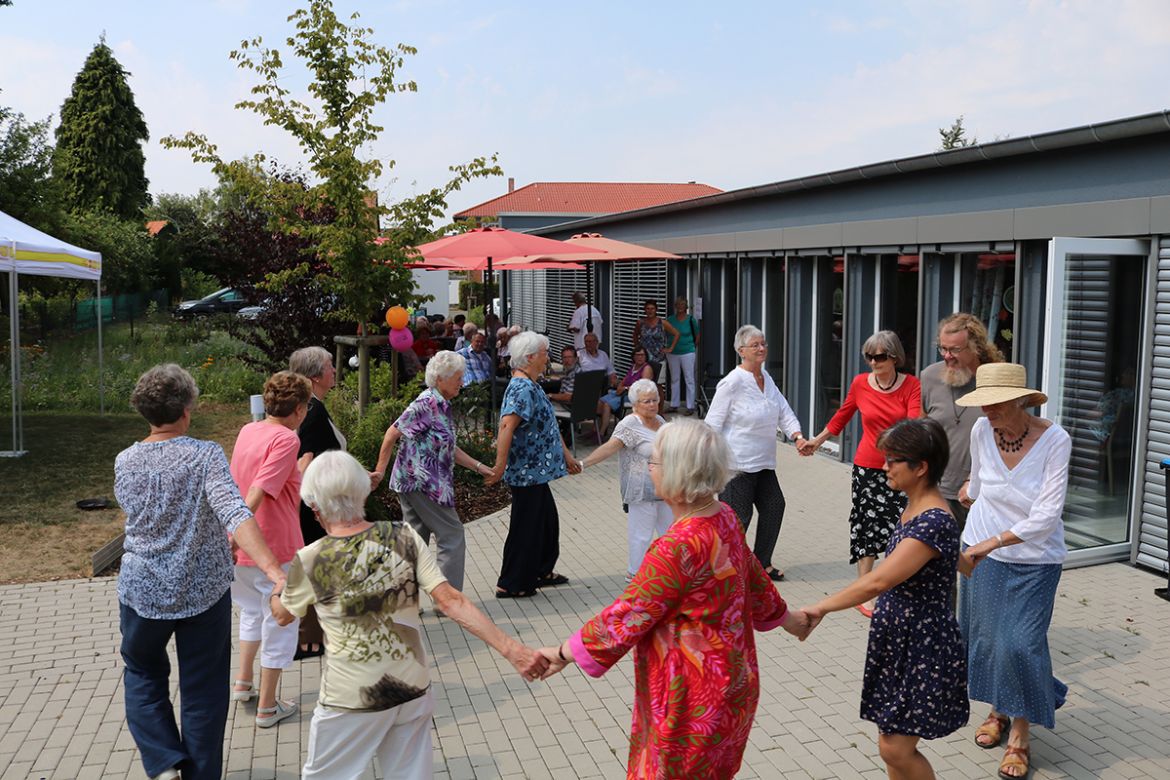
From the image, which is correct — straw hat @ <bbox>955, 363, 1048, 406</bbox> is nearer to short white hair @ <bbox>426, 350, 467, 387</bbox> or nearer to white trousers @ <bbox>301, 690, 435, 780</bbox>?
white trousers @ <bbox>301, 690, 435, 780</bbox>

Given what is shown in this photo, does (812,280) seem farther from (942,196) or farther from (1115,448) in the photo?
(1115,448)

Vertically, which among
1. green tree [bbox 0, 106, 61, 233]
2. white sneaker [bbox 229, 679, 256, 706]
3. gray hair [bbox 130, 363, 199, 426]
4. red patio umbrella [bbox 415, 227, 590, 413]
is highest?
green tree [bbox 0, 106, 61, 233]

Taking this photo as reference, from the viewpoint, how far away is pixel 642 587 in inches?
118

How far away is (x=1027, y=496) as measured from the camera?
434cm

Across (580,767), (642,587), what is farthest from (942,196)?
(642,587)

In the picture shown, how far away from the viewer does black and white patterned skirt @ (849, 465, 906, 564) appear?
6.30m

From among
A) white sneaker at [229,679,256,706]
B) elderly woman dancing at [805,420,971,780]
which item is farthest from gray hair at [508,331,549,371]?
elderly woman dancing at [805,420,971,780]

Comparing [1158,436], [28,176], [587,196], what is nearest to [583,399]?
[1158,436]

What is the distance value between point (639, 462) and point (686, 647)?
383 cm

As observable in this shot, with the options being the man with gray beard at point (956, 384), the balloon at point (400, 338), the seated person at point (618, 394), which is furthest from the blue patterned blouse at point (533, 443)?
the seated person at point (618, 394)

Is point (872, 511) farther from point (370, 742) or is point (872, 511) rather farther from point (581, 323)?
point (581, 323)

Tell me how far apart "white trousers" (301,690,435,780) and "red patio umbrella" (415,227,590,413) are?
8.01m

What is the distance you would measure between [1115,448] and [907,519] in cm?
512

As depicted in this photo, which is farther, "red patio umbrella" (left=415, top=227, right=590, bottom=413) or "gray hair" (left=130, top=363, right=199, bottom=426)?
"red patio umbrella" (left=415, top=227, right=590, bottom=413)
